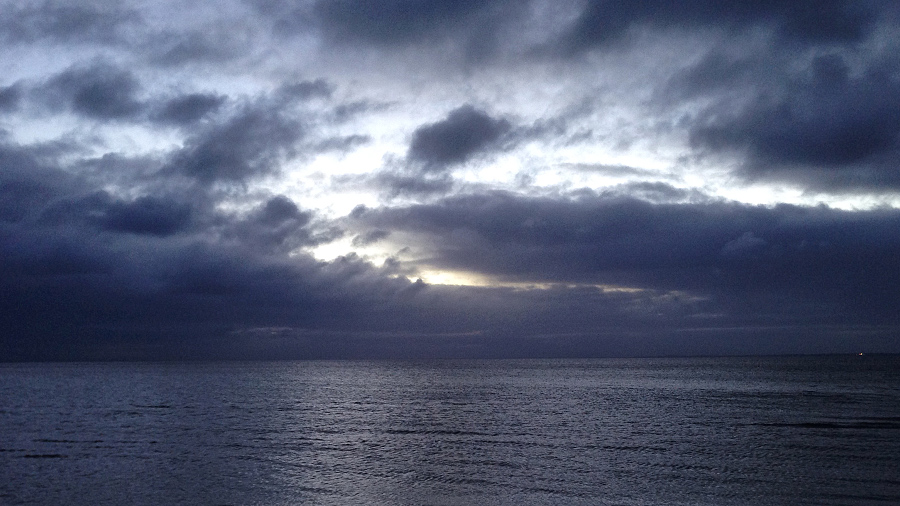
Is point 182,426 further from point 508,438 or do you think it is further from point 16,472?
point 508,438

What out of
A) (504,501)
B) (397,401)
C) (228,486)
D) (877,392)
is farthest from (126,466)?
(877,392)

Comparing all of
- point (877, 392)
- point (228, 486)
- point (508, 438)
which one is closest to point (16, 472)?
point (228, 486)

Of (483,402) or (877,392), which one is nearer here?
(483,402)

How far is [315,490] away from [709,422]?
44.7 meters

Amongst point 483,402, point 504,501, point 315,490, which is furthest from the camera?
point 483,402

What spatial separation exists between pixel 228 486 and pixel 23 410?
63561mm

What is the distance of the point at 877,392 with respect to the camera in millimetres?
95188

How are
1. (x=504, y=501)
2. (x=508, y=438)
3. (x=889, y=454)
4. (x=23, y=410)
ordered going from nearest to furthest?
(x=504, y=501) → (x=889, y=454) → (x=508, y=438) → (x=23, y=410)

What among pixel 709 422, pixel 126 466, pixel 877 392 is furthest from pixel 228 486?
pixel 877 392

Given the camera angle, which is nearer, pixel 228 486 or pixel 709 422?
pixel 228 486

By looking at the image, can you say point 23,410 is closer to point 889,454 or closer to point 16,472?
point 16,472

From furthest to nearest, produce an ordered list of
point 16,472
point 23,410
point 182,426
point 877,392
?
1. point 877,392
2. point 23,410
3. point 182,426
4. point 16,472

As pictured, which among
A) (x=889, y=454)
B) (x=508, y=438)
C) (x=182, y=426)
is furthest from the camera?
(x=182, y=426)

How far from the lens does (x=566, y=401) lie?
86.8 m
